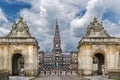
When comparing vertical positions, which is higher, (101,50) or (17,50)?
(17,50)

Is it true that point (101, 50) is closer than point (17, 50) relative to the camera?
No

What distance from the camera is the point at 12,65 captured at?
87.4 meters

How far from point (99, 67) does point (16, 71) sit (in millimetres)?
21646

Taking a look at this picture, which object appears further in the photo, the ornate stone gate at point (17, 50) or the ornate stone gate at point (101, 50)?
the ornate stone gate at point (101, 50)

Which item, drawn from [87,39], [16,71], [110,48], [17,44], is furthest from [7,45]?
[110,48]

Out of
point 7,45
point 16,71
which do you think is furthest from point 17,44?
point 16,71

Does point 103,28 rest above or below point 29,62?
above

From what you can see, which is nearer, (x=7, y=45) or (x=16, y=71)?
(x=7, y=45)

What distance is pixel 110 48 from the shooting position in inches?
3275

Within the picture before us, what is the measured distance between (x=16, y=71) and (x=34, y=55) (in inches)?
383

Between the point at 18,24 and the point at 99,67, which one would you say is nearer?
the point at 18,24

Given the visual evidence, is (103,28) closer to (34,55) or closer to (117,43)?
(117,43)

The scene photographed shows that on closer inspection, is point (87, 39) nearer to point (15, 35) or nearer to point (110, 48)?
point (110, 48)

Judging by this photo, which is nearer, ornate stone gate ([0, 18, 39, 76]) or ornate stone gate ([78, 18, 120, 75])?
ornate stone gate ([0, 18, 39, 76])
